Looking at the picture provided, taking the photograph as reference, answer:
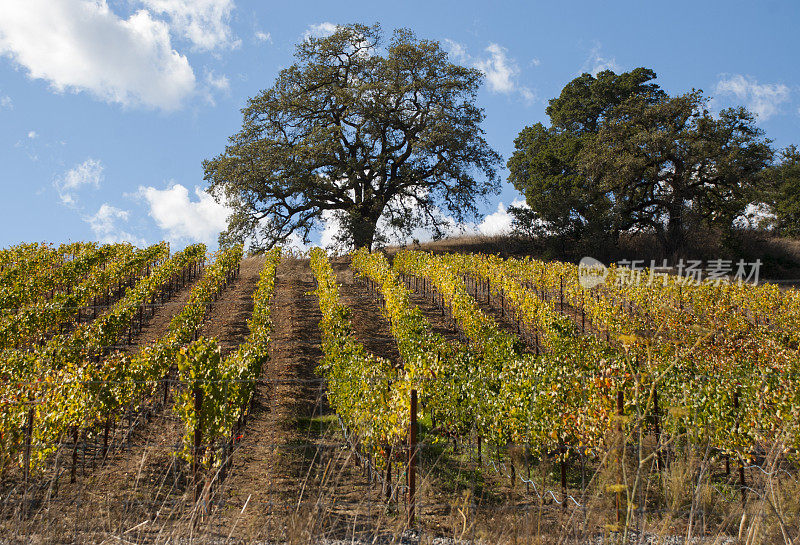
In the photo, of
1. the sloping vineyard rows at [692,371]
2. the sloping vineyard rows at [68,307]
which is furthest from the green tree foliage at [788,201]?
the sloping vineyard rows at [68,307]

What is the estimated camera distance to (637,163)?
82.5 feet

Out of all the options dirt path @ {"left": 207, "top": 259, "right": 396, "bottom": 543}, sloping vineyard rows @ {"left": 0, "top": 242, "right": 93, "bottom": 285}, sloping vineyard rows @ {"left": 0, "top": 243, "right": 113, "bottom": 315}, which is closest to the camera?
A: dirt path @ {"left": 207, "top": 259, "right": 396, "bottom": 543}

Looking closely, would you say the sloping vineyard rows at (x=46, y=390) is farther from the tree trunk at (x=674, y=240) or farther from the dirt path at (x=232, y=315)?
the tree trunk at (x=674, y=240)

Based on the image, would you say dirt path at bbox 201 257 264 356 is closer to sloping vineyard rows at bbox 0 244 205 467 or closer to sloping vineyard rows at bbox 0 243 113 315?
sloping vineyard rows at bbox 0 244 205 467

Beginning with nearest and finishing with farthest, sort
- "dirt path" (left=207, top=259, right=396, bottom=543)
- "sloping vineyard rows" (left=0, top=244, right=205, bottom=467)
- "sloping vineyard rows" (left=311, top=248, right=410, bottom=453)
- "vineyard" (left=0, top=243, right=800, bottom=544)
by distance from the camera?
"vineyard" (left=0, top=243, right=800, bottom=544) → "dirt path" (left=207, top=259, right=396, bottom=543) → "sloping vineyard rows" (left=0, top=244, right=205, bottom=467) → "sloping vineyard rows" (left=311, top=248, right=410, bottom=453)

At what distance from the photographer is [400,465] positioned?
19.7 ft

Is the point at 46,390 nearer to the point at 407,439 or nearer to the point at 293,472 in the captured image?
the point at 293,472

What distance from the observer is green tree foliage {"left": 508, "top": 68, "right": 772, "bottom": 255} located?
25.0 meters

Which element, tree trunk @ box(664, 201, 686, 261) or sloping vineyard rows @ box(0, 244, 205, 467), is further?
tree trunk @ box(664, 201, 686, 261)

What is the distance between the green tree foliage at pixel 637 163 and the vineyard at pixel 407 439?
14.9 metres

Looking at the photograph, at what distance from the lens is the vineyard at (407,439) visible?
4.56 metres

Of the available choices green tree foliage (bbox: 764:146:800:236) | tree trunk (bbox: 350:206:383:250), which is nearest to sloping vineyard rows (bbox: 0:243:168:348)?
tree trunk (bbox: 350:206:383:250)

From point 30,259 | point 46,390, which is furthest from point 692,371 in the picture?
point 30,259

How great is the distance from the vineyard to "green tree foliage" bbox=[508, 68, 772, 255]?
14913mm
